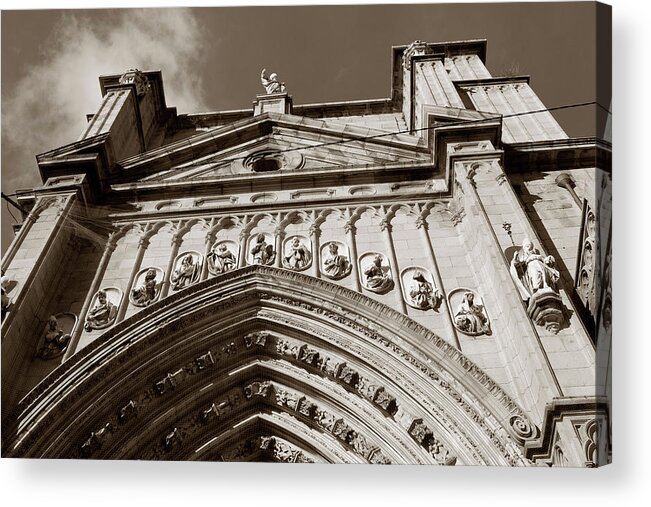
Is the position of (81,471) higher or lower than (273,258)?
lower

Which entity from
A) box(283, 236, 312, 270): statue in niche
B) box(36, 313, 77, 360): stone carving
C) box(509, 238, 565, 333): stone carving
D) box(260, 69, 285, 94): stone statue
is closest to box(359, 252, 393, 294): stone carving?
box(283, 236, 312, 270): statue in niche

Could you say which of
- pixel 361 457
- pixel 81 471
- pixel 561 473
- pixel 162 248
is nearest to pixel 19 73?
pixel 162 248

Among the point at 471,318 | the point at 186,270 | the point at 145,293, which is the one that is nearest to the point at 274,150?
the point at 186,270

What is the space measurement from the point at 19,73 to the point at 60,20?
2.50ft

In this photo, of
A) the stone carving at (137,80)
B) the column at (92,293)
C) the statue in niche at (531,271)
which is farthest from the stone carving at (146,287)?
the stone carving at (137,80)

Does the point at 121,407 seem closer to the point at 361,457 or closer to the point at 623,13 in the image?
the point at 361,457

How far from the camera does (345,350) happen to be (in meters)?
7.52

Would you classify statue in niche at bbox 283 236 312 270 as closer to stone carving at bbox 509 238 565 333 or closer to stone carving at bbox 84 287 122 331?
stone carving at bbox 84 287 122 331

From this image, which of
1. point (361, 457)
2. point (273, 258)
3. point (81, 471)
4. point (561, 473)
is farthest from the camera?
point (273, 258)

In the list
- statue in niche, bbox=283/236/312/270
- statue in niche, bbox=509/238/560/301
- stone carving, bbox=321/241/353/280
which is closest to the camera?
statue in niche, bbox=509/238/560/301

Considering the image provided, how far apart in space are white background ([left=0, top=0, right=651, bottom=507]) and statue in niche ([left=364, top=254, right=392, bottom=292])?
216cm

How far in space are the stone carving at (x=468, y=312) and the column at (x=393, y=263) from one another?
494 mm

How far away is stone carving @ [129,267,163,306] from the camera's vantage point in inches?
321

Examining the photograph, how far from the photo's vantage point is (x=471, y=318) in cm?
744
